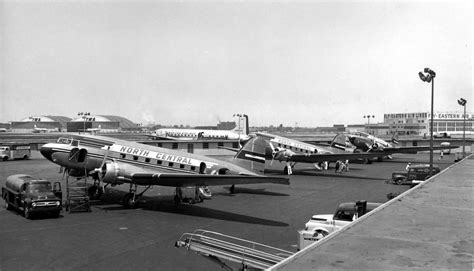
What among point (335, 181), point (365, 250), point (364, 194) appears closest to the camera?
point (365, 250)

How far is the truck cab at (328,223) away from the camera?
14914mm

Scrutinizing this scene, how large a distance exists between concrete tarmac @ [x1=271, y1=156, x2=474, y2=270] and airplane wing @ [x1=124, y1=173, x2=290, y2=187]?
28.8 feet

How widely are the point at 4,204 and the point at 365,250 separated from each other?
2491cm

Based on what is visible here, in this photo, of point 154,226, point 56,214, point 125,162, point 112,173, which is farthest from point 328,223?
point 125,162

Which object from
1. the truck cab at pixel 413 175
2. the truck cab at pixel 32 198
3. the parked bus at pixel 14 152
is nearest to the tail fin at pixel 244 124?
the parked bus at pixel 14 152

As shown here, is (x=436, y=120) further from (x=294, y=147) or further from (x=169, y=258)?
(x=169, y=258)

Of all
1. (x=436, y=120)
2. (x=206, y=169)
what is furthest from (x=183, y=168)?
(x=436, y=120)

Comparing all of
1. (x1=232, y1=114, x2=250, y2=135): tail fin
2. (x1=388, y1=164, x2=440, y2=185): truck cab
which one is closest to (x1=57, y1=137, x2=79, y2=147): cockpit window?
(x1=388, y1=164, x2=440, y2=185): truck cab

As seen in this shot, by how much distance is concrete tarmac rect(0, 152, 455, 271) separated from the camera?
1416 centimetres

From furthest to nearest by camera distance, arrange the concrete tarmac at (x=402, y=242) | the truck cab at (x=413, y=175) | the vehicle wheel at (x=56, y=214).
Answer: the truck cab at (x=413, y=175) < the vehicle wheel at (x=56, y=214) < the concrete tarmac at (x=402, y=242)

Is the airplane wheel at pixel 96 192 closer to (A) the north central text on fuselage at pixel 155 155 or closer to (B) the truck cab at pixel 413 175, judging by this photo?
(A) the north central text on fuselage at pixel 155 155

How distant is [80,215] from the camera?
22.1 metres

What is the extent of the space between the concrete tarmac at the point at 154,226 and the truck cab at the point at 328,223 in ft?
4.38

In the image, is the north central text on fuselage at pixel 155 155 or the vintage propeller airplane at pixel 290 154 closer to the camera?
the north central text on fuselage at pixel 155 155
